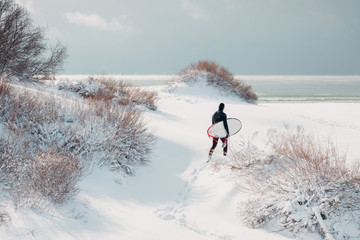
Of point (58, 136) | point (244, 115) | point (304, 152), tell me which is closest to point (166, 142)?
point (58, 136)

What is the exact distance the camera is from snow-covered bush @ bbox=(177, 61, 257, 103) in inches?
1127

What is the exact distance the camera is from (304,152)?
5.84 m

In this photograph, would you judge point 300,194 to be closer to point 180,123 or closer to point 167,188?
point 167,188

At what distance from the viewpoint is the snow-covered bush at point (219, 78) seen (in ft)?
93.9

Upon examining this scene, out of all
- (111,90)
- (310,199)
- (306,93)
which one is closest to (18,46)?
(111,90)

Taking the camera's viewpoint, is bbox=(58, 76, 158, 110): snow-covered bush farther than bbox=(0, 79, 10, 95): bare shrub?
Yes

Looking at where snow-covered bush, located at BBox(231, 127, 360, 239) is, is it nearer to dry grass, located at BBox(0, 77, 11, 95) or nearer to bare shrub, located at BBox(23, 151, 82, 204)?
bare shrub, located at BBox(23, 151, 82, 204)

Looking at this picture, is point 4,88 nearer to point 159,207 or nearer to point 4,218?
point 4,218

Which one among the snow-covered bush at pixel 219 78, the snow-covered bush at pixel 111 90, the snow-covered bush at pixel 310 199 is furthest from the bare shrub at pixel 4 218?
the snow-covered bush at pixel 219 78

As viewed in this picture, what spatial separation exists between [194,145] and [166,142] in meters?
0.90

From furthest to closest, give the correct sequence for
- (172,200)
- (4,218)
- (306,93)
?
(306,93)
(172,200)
(4,218)

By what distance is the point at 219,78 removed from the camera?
96.8 ft

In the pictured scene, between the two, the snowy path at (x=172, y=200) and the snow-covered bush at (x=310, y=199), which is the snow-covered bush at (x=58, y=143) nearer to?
the snowy path at (x=172, y=200)

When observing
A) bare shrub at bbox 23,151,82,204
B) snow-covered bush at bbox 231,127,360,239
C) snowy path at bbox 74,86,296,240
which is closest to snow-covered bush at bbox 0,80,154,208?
bare shrub at bbox 23,151,82,204
